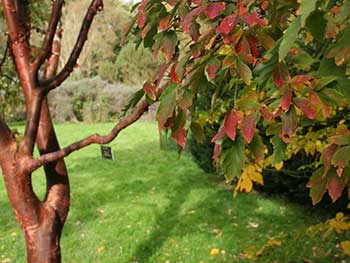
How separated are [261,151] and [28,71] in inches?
62.7

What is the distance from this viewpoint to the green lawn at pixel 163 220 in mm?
5008

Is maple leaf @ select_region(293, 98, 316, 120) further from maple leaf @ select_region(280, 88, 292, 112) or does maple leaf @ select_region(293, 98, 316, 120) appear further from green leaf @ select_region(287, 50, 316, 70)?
green leaf @ select_region(287, 50, 316, 70)

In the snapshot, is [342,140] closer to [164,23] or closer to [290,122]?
[290,122]

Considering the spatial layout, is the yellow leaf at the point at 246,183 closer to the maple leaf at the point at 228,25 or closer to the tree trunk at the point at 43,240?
the tree trunk at the point at 43,240

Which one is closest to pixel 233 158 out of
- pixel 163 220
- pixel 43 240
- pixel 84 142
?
pixel 84 142

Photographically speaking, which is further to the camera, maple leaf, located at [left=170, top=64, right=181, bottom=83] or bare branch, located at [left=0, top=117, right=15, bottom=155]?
bare branch, located at [left=0, top=117, right=15, bottom=155]

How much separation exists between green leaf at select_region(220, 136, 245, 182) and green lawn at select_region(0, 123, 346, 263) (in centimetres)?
186

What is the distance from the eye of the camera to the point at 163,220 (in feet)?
20.3

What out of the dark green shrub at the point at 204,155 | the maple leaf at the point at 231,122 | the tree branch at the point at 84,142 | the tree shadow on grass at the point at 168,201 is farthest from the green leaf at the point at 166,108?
the dark green shrub at the point at 204,155

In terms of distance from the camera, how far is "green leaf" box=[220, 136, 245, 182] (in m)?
1.01

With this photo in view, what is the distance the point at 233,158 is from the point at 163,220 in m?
5.31

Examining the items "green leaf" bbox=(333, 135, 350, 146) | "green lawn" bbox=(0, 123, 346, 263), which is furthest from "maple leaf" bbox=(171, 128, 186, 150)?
"green lawn" bbox=(0, 123, 346, 263)

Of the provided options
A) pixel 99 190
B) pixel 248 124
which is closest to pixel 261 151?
pixel 248 124

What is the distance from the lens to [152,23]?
3.78ft
